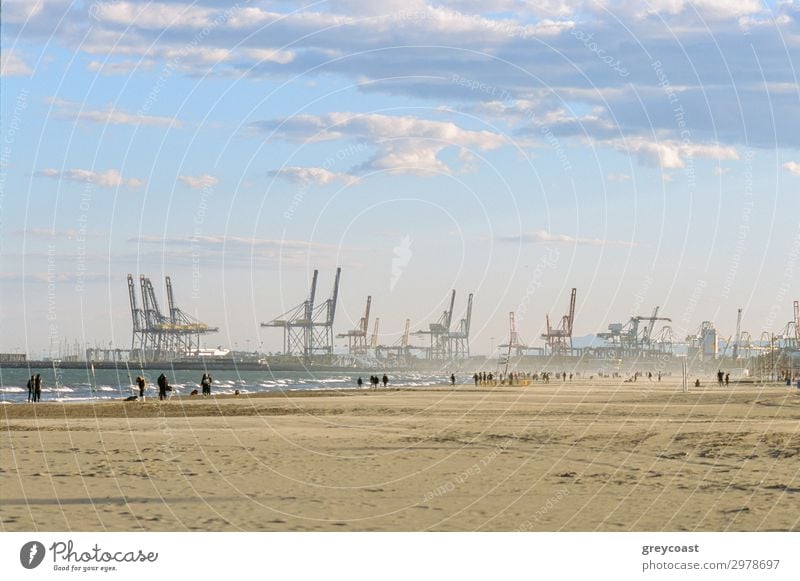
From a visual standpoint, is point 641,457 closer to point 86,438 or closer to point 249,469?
point 249,469

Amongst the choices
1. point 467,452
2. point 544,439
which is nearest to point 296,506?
point 467,452

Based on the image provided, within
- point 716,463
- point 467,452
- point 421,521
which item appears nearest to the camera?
point 421,521

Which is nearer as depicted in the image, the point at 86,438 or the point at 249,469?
the point at 249,469
